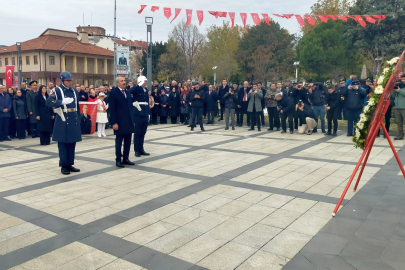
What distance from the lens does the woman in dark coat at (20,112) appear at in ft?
43.4

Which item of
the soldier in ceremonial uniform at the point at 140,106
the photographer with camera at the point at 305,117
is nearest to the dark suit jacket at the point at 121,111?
the soldier in ceremonial uniform at the point at 140,106

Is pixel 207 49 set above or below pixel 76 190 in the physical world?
above

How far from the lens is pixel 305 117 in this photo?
14.0 m

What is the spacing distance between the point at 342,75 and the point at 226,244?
47.8 m

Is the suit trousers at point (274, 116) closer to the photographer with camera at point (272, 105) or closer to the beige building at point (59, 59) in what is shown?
the photographer with camera at point (272, 105)

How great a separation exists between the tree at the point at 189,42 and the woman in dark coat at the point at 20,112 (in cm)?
3441

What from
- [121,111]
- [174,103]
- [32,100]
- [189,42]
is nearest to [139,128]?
[121,111]

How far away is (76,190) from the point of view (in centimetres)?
641

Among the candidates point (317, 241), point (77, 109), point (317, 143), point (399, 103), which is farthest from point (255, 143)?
point (317, 241)

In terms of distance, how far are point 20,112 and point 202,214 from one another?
10.6 metres

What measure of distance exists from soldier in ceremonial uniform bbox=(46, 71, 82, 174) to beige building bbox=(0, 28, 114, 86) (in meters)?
43.7

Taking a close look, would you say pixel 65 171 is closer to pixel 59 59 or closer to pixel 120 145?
pixel 120 145

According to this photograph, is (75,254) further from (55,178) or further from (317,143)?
(317,143)

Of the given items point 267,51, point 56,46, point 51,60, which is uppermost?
point 56,46
